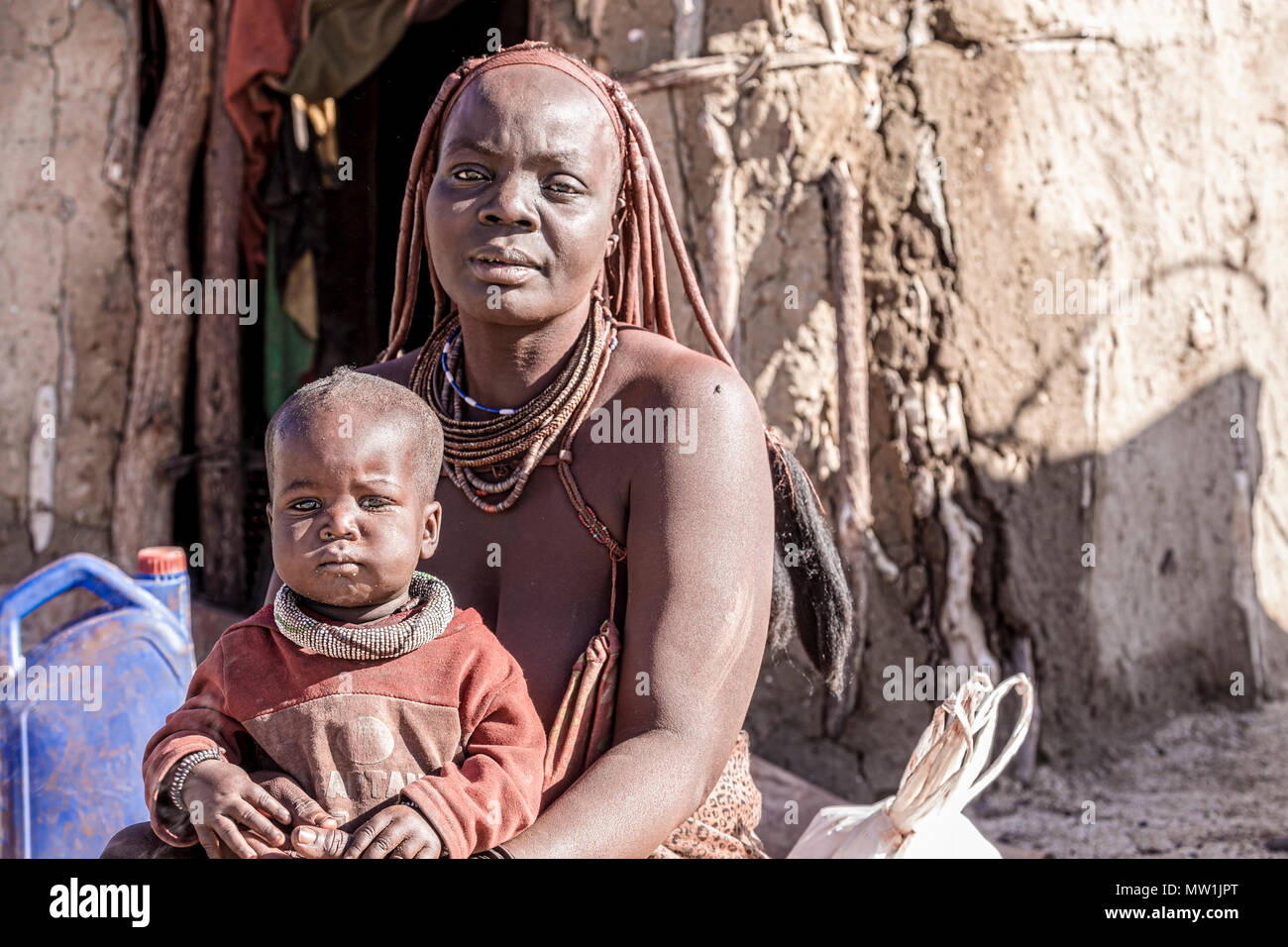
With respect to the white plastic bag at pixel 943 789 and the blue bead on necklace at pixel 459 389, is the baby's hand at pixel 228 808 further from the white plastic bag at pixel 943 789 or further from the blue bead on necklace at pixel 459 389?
the white plastic bag at pixel 943 789

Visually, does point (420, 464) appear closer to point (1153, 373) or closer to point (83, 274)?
point (1153, 373)

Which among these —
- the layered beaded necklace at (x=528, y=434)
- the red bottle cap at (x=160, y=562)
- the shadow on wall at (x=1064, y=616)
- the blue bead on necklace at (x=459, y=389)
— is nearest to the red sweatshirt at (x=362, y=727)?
the layered beaded necklace at (x=528, y=434)

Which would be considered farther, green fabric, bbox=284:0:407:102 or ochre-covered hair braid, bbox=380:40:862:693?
green fabric, bbox=284:0:407:102

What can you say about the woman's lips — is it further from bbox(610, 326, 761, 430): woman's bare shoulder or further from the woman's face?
bbox(610, 326, 761, 430): woman's bare shoulder

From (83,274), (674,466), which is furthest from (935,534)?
(83,274)

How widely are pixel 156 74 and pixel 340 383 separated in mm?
4884

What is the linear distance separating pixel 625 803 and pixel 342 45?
4293 millimetres

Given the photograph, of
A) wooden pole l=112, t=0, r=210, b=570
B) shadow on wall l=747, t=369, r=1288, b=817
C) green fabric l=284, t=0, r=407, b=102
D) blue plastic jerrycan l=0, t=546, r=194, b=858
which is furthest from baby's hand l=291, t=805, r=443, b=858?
wooden pole l=112, t=0, r=210, b=570

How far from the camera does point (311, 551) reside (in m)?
1.64

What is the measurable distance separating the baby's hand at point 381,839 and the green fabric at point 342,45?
426 centimetres

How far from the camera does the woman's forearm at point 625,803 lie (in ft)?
5.49

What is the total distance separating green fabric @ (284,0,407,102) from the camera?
5.19 m

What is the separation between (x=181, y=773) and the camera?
1.61 metres

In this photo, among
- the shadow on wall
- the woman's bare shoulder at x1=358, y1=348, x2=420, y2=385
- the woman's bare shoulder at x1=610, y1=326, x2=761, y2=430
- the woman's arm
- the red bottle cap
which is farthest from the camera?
the shadow on wall
